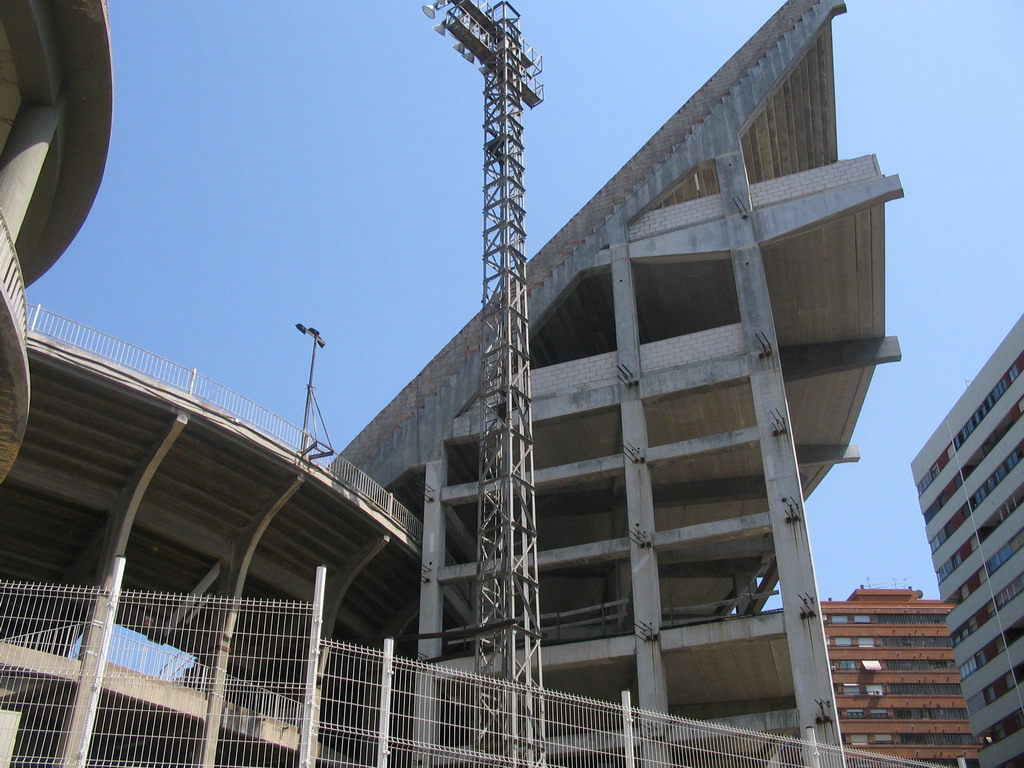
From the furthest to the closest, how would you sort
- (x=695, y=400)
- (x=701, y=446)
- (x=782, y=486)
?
(x=695, y=400)
(x=701, y=446)
(x=782, y=486)

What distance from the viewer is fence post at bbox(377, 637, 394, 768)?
384 inches

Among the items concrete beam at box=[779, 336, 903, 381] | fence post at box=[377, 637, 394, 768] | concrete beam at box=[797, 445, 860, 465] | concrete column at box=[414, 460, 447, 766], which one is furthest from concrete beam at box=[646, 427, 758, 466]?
fence post at box=[377, 637, 394, 768]

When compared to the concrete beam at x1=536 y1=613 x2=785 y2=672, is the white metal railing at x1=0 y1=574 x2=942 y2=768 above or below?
below

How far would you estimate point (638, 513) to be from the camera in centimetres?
3086

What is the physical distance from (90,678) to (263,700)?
1.91 metres

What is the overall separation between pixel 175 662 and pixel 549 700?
15.0 feet

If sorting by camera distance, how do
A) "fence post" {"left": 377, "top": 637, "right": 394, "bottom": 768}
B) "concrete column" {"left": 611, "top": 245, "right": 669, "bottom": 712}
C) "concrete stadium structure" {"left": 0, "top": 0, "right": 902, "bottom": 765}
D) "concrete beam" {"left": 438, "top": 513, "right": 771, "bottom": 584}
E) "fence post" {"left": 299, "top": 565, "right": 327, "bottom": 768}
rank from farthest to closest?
"concrete beam" {"left": 438, "top": 513, "right": 771, "bottom": 584} → "concrete column" {"left": 611, "top": 245, "right": 669, "bottom": 712} → "concrete stadium structure" {"left": 0, "top": 0, "right": 902, "bottom": 765} → "fence post" {"left": 377, "top": 637, "right": 394, "bottom": 768} → "fence post" {"left": 299, "top": 565, "right": 327, "bottom": 768}

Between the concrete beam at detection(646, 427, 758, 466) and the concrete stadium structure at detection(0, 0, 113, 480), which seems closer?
the concrete stadium structure at detection(0, 0, 113, 480)

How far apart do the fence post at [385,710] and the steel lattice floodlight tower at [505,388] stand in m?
16.9

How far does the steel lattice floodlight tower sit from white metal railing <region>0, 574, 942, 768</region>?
1527cm

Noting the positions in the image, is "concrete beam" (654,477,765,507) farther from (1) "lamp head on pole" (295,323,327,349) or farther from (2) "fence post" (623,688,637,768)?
(2) "fence post" (623,688,637,768)

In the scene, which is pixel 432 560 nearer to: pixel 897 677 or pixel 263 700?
pixel 263 700

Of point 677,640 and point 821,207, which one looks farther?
point 821,207

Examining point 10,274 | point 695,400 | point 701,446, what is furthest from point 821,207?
point 10,274
